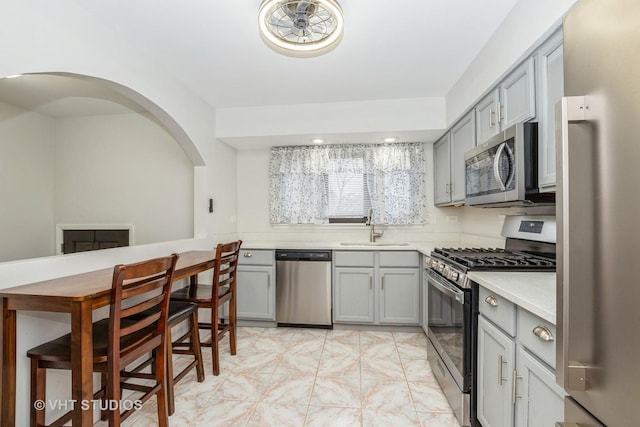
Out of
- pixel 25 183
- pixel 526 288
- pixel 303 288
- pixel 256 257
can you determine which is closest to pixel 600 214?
pixel 526 288

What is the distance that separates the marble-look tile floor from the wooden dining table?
65 centimetres

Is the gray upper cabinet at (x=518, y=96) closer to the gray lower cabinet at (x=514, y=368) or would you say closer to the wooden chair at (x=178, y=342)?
the gray lower cabinet at (x=514, y=368)

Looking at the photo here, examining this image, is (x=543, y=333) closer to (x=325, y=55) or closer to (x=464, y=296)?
(x=464, y=296)

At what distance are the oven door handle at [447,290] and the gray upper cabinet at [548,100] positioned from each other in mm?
702

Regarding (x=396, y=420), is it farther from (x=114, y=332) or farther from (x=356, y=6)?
(x=356, y=6)

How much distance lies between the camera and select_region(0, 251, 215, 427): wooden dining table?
1.26 metres

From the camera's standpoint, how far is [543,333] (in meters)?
1.09

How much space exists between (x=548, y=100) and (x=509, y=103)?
1.19 ft

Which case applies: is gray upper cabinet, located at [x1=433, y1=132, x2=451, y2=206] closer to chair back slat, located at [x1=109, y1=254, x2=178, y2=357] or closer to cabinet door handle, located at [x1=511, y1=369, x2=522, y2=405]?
cabinet door handle, located at [x1=511, y1=369, x2=522, y2=405]

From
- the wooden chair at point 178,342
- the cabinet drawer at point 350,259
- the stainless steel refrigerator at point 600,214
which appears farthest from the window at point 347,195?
the stainless steel refrigerator at point 600,214

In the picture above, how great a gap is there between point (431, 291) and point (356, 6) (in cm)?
199

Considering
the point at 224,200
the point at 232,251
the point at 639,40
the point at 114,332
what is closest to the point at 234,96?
the point at 224,200

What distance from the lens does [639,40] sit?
0.56 m

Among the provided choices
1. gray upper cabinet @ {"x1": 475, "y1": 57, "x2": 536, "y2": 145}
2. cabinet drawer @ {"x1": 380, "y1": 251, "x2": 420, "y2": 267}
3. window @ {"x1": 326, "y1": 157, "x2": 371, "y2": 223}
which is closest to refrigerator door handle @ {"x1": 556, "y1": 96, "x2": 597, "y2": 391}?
gray upper cabinet @ {"x1": 475, "y1": 57, "x2": 536, "y2": 145}
